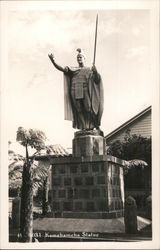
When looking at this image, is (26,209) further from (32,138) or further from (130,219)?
(130,219)

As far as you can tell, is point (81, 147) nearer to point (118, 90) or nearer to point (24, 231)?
point (118, 90)

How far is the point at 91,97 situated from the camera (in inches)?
353

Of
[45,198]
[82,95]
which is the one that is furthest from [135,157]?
[45,198]

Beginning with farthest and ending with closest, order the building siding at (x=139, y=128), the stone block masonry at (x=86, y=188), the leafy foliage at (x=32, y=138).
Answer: the building siding at (x=139, y=128) → the leafy foliage at (x=32, y=138) → the stone block masonry at (x=86, y=188)

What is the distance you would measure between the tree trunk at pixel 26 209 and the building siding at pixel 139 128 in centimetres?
228

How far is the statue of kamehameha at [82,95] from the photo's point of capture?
8.92m

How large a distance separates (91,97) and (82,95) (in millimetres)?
161

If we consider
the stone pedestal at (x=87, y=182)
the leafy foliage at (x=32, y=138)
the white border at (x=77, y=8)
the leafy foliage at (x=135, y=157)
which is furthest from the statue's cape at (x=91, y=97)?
the leafy foliage at (x=135, y=157)

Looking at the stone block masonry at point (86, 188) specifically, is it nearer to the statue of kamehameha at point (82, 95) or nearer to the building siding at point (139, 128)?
the statue of kamehameha at point (82, 95)

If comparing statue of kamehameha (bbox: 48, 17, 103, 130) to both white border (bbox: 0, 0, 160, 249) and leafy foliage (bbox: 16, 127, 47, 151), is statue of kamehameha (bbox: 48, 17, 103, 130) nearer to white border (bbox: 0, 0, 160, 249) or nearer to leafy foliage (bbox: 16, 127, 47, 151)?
leafy foliage (bbox: 16, 127, 47, 151)

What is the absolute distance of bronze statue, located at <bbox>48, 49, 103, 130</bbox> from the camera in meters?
8.92

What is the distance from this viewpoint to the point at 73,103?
9062mm

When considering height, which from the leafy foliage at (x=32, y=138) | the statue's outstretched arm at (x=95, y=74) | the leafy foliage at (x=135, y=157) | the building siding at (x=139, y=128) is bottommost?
the leafy foliage at (x=135, y=157)

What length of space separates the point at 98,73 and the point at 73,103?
0.69 metres
